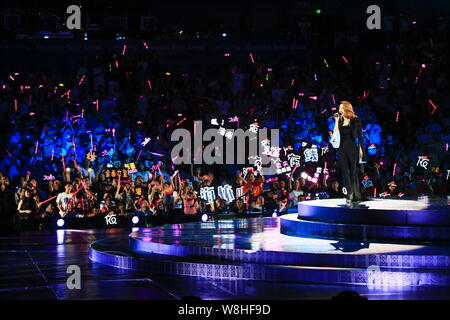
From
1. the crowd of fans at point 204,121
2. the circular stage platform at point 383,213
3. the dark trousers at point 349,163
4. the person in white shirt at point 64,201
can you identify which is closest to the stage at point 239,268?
the circular stage platform at point 383,213

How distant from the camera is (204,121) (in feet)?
60.6

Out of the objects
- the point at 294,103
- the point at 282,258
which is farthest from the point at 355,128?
the point at 294,103

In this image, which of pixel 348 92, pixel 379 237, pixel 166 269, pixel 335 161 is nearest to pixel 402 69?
pixel 348 92

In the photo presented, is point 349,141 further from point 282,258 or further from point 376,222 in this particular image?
point 282,258

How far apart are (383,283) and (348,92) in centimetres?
1148

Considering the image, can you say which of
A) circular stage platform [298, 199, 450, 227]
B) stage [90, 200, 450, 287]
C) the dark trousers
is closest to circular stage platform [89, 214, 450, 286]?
stage [90, 200, 450, 287]

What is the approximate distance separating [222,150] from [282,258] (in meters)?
8.75

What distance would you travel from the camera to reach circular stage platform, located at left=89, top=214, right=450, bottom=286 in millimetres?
8555

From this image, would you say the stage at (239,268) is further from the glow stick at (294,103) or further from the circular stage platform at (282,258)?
the glow stick at (294,103)

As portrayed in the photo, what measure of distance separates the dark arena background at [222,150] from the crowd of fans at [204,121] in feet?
0.15

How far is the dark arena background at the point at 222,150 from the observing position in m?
9.17

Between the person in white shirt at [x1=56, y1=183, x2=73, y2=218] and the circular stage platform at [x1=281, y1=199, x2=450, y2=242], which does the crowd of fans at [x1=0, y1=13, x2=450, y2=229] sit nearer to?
the person in white shirt at [x1=56, y1=183, x2=73, y2=218]

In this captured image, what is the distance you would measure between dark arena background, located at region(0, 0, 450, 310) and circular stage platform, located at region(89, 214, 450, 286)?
0.02 meters

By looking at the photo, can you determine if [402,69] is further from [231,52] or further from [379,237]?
[379,237]
